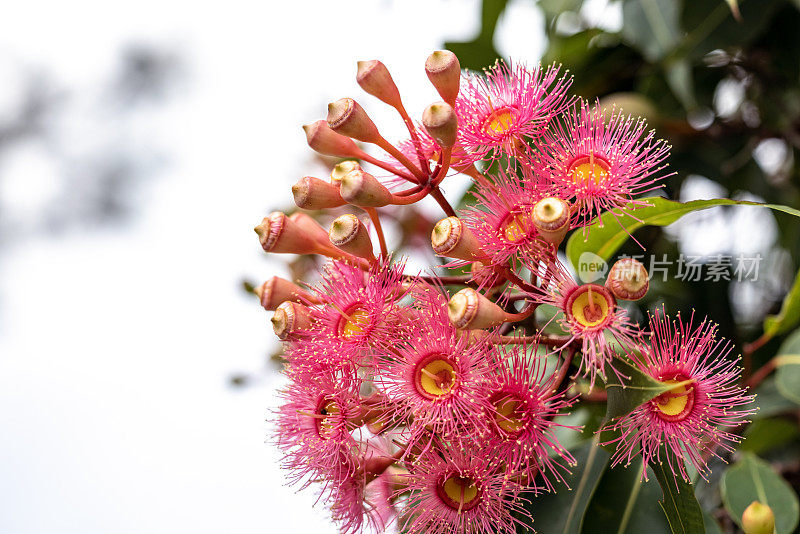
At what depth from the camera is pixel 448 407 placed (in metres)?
0.70

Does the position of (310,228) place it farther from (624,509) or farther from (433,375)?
(624,509)

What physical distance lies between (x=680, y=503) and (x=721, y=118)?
99 centimetres

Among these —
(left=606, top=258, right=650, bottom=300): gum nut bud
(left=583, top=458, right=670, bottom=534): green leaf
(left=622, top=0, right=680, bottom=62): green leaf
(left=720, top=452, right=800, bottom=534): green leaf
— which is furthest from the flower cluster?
(left=622, top=0, right=680, bottom=62): green leaf

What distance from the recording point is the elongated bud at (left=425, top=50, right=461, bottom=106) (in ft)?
2.53

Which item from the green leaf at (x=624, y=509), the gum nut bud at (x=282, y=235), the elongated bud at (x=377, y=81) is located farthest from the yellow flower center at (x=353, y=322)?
the green leaf at (x=624, y=509)

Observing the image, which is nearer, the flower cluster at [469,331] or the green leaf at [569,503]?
the flower cluster at [469,331]

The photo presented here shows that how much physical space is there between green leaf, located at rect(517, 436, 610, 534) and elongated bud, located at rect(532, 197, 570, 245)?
316 millimetres

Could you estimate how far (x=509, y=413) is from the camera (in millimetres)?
733

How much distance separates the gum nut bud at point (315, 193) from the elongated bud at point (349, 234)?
0.05 m

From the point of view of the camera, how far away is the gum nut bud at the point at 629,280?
0.67 m

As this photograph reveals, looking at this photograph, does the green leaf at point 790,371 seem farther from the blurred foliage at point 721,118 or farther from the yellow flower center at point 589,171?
the yellow flower center at point 589,171

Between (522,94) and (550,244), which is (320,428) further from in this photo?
(522,94)

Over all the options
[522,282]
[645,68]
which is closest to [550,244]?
[522,282]

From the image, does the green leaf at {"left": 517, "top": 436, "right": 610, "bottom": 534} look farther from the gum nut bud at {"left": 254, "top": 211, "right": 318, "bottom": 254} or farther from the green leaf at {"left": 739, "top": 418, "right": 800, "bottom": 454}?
the green leaf at {"left": 739, "top": 418, "right": 800, "bottom": 454}
